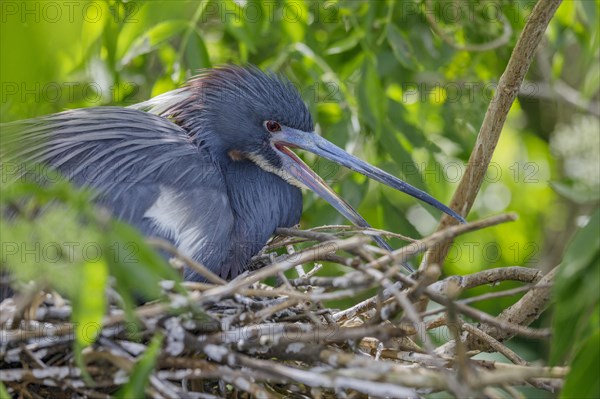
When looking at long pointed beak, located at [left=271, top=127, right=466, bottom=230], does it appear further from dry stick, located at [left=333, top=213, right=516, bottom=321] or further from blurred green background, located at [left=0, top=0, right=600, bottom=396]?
dry stick, located at [left=333, top=213, right=516, bottom=321]

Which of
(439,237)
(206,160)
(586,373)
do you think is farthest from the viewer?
(206,160)

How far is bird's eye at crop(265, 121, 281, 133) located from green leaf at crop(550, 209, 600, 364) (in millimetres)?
1566

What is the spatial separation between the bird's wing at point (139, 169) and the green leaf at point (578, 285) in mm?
1286

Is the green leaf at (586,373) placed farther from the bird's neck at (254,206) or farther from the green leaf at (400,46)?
the green leaf at (400,46)

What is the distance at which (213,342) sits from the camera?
86.4 inches

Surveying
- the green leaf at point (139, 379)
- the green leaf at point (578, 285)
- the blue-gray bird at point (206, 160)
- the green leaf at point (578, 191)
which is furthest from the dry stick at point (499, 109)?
the green leaf at point (139, 379)

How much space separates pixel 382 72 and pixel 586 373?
235 centimetres

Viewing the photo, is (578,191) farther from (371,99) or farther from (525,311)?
(371,99)

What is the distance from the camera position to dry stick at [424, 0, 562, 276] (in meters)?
2.73

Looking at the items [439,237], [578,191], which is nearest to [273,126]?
[578,191]

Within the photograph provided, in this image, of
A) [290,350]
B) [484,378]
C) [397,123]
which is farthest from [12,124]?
[397,123]

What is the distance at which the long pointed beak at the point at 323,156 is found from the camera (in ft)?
10.2

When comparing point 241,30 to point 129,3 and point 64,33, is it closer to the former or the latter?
point 129,3

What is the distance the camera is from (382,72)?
388 cm
